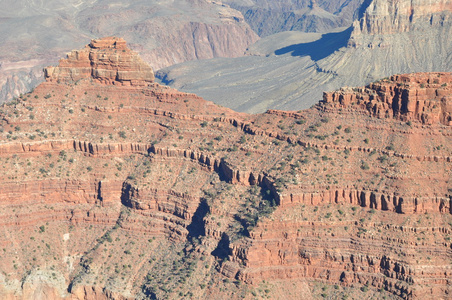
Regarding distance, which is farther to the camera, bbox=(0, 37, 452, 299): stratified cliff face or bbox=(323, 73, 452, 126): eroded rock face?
bbox=(323, 73, 452, 126): eroded rock face

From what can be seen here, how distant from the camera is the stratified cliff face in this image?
293ft

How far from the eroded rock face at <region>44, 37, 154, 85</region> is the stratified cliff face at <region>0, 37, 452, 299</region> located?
24cm

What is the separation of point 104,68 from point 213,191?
31.4 metres

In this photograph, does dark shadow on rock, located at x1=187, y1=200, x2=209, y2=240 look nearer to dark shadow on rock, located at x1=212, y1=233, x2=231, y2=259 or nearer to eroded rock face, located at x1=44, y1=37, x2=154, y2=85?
dark shadow on rock, located at x1=212, y1=233, x2=231, y2=259

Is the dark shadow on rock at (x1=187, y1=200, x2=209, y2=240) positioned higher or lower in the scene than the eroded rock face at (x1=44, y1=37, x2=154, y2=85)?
lower

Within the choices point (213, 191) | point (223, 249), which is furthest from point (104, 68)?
point (223, 249)

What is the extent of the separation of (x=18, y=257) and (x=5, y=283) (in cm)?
431

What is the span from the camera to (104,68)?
11812 centimetres

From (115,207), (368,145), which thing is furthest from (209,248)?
(368,145)

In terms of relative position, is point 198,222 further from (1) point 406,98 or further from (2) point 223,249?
(1) point 406,98

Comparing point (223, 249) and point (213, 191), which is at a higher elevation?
point (213, 191)

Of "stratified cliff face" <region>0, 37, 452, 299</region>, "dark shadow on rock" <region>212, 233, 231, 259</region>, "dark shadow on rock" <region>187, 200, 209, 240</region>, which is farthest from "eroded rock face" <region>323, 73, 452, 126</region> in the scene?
"dark shadow on rock" <region>212, 233, 231, 259</region>

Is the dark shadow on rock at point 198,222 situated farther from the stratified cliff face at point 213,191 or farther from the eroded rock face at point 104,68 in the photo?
the eroded rock face at point 104,68

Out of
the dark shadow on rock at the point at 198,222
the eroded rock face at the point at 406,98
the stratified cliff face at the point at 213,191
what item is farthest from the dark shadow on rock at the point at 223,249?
the eroded rock face at the point at 406,98
